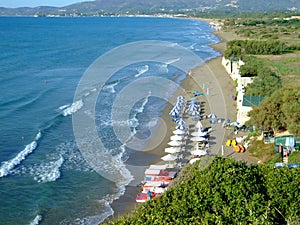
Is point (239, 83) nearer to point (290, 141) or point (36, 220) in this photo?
point (290, 141)

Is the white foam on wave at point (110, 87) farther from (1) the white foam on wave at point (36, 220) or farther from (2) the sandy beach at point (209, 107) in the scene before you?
(1) the white foam on wave at point (36, 220)

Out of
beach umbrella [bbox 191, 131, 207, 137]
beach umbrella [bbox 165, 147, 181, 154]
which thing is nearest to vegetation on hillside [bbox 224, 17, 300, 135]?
beach umbrella [bbox 191, 131, 207, 137]

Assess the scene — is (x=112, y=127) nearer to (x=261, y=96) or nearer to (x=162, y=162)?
(x=162, y=162)

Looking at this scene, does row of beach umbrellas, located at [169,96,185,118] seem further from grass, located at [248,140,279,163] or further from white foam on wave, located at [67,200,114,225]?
white foam on wave, located at [67,200,114,225]

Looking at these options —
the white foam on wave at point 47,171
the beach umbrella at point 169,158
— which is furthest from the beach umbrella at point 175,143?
the white foam on wave at point 47,171

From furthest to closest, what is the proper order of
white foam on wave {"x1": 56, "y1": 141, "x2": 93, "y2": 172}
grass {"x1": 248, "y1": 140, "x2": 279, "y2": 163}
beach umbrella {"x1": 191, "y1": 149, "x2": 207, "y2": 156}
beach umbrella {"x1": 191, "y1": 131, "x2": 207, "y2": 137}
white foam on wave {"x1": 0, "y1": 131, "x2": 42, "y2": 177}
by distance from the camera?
1. beach umbrella {"x1": 191, "y1": 131, "x2": 207, "y2": 137}
2. white foam on wave {"x1": 56, "y1": 141, "x2": 93, "y2": 172}
3. beach umbrella {"x1": 191, "y1": 149, "x2": 207, "y2": 156}
4. white foam on wave {"x1": 0, "y1": 131, "x2": 42, "y2": 177}
5. grass {"x1": 248, "y1": 140, "x2": 279, "y2": 163}

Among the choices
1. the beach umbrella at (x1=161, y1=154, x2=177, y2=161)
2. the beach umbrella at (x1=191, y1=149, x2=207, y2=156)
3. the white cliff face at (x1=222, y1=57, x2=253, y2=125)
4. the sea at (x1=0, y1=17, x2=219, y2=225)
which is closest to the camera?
the sea at (x1=0, y1=17, x2=219, y2=225)
